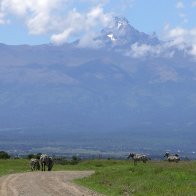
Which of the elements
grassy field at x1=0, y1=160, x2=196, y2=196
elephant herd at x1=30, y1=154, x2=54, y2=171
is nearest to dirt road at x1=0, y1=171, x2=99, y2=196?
grassy field at x1=0, y1=160, x2=196, y2=196

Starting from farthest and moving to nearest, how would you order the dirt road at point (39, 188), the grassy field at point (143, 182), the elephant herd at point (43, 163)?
the elephant herd at point (43, 163) < the dirt road at point (39, 188) < the grassy field at point (143, 182)

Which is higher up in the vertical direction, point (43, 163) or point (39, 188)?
point (43, 163)

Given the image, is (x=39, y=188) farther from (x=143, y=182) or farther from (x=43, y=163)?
(x=43, y=163)

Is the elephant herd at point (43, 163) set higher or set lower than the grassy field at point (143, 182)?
higher

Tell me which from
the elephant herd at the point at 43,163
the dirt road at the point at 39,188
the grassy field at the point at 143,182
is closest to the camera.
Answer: the grassy field at the point at 143,182

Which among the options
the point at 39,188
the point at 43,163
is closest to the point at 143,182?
the point at 39,188

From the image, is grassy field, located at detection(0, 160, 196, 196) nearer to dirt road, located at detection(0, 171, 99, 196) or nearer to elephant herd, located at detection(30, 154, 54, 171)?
dirt road, located at detection(0, 171, 99, 196)

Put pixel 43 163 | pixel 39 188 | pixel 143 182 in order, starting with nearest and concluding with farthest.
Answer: pixel 143 182 → pixel 39 188 → pixel 43 163

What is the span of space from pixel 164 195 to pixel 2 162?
166 feet

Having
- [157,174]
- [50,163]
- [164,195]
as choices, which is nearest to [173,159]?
[50,163]

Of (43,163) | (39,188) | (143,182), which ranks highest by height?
(43,163)

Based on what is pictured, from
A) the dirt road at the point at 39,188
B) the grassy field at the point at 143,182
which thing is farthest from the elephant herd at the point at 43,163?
the dirt road at the point at 39,188

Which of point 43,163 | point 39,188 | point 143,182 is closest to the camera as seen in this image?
point 143,182

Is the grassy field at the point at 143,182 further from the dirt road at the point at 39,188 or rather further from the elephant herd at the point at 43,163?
the elephant herd at the point at 43,163
